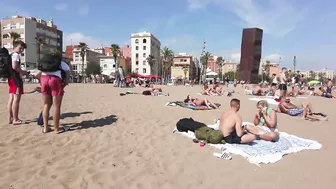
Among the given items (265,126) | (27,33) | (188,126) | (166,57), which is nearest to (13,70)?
(188,126)

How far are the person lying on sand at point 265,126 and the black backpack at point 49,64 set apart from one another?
12.4ft

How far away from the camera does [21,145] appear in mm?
4012

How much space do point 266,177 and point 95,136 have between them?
3.06 m

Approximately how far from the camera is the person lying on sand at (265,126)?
485 centimetres

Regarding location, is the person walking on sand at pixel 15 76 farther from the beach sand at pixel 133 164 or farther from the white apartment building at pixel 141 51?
the white apartment building at pixel 141 51

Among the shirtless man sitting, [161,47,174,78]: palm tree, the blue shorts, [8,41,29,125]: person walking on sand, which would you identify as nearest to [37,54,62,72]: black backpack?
[8,41,29,125]: person walking on sand

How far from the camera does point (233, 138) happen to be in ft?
14.9

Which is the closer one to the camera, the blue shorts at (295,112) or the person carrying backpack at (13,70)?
the person carrying backpack at (13,70)

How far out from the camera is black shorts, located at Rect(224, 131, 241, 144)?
4.53 m

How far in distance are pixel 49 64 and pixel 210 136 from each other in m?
3.17

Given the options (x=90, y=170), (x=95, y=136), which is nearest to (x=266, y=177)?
(x=90, y=170)

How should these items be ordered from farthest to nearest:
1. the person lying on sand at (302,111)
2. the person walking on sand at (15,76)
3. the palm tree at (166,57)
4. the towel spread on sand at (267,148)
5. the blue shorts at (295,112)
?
the palm tree at (166,57)
the blue shorts at (295,112)
the person lying on sand at (302,111)
the person walking on sand at (15,76)
the towel spread on sand at (267,148)

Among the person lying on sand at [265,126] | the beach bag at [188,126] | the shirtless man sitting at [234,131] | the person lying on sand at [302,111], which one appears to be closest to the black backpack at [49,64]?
the beach bag at [188,126]

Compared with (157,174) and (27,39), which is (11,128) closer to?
(157,174)
